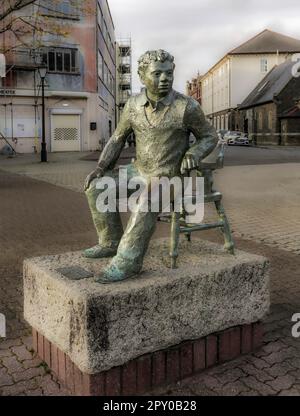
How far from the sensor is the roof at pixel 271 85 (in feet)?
154

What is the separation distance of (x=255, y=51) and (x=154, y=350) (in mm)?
62197

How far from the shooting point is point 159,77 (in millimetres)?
3178

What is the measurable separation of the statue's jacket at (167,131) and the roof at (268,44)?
60.5 metres

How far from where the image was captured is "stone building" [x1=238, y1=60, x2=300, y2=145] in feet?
142

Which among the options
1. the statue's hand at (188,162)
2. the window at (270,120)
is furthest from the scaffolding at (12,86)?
the statue's hand at (188,162)

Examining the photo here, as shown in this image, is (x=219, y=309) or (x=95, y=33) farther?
(x=95, y=33)

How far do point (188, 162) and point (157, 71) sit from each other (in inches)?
24.1

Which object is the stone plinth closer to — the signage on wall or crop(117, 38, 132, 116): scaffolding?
the signage on wall

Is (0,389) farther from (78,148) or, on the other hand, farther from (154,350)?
(78,148)

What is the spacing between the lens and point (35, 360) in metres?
3.45

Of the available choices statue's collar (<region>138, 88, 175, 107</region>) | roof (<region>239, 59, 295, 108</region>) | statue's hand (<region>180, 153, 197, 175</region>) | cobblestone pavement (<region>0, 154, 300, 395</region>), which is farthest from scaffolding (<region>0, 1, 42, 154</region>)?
statue's hand (<region>180, 153, 197, 175</region>)

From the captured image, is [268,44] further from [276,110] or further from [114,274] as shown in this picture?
[114,274]

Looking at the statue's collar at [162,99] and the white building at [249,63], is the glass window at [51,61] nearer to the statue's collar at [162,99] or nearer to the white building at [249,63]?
the white building at [249,63]
